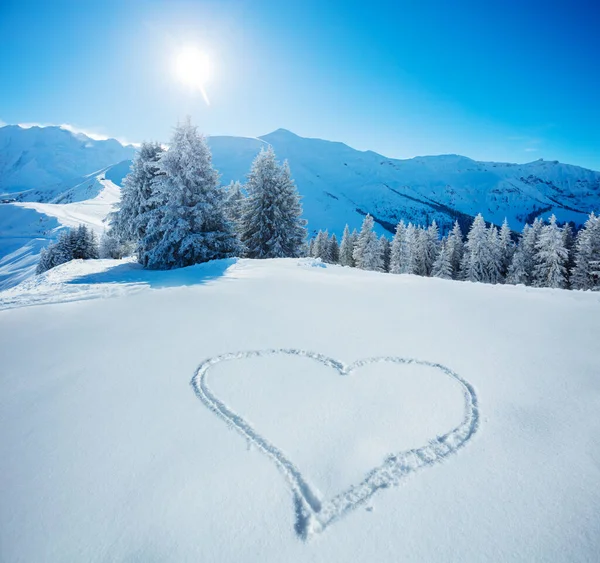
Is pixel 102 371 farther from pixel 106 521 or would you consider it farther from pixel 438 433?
pixel 438 433

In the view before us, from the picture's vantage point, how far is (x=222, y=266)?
12484mm

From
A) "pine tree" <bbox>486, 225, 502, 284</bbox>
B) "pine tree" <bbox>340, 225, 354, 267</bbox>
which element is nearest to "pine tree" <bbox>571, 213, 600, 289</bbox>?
"pine tree" <bbox>486, 225, 502, 284</bbox>

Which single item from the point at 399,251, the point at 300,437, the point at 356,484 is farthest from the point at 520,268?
the point at 356,484

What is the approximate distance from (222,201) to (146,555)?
1707cm

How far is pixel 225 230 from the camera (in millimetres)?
18141

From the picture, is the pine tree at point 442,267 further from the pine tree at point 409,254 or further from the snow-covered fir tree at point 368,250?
the snow-covered fir tree at point 368,250

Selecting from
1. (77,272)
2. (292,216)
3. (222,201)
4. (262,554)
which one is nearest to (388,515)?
(262,554)

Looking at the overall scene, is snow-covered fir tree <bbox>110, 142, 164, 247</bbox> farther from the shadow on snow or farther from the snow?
the snow

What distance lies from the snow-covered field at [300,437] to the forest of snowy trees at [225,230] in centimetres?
1100

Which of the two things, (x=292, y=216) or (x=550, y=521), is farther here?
(x=292, y=216)

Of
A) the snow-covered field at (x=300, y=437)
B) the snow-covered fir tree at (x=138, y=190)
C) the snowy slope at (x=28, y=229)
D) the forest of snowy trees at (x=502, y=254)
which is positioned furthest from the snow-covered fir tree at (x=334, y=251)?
the snow-covered field at (x=300, y=437)

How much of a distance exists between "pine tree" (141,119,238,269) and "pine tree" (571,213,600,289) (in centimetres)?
3492

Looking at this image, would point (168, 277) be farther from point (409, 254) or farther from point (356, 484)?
point (409, 254)

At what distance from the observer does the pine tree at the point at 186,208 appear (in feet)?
54.6
